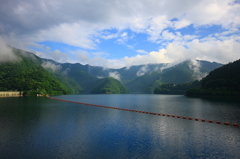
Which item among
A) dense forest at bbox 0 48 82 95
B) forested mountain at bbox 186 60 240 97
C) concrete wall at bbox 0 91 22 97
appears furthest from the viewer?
dense forest at bbox 0 48 82 95

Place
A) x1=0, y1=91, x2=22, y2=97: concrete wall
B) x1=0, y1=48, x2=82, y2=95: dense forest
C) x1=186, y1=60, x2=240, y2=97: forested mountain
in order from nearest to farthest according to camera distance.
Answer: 1. x1=186, y1=60, x2=240, y2=97: forested mountain
2. x1=0, y1=91, x2=22, y2=97: concrete wall
3. x1=0, y1=48, x2=82, y2=95: dense forest

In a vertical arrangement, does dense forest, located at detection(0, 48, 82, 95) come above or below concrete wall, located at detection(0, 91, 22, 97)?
above

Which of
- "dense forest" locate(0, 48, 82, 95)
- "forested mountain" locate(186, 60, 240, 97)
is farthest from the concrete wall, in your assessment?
"forested mountain" locate(186, 60, 240, 97)

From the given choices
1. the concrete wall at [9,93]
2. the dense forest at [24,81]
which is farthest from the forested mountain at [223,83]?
the concrete wall at [9,93]

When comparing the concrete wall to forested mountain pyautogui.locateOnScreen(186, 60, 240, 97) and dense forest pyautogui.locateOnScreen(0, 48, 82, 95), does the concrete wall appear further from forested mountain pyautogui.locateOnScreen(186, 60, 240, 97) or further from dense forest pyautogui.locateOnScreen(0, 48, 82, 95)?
forested mountain pyautogui.locateOnScreen(186, 60, 240, 97)

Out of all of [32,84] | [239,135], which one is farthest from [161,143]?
[32,84]

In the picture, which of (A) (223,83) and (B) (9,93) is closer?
(A) (223,83)

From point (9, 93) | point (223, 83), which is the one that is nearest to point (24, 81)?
point (9, 93)

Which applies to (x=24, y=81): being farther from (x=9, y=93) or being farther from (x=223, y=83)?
(x=223, y=83)

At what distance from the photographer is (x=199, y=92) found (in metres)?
130

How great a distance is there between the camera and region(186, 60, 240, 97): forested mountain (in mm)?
→ 113000

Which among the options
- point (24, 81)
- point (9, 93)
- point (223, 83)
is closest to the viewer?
point (223, 83)

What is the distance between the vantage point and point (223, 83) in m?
121

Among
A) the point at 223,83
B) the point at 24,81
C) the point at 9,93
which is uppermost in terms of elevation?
the point at 24,81
